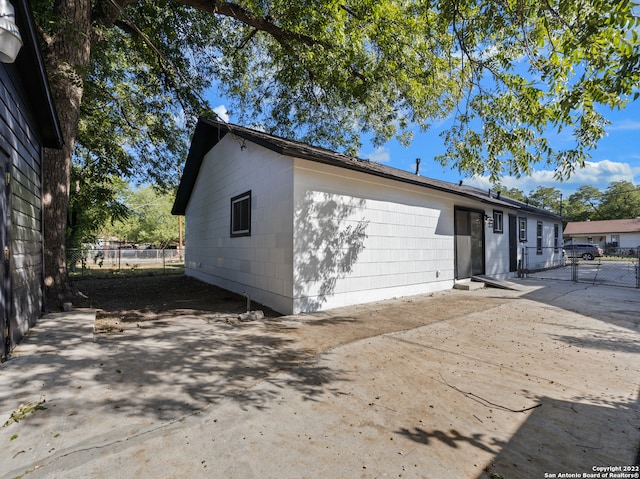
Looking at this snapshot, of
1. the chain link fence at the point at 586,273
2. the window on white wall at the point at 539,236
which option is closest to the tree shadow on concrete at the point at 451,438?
the chain link fence at the point at 586,273

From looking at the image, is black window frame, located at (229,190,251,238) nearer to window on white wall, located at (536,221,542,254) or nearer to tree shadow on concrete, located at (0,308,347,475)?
tree shadow on concrete, located at (0,308,347,475)

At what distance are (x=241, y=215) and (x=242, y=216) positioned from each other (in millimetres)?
84

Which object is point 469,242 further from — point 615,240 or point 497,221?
point 615,240

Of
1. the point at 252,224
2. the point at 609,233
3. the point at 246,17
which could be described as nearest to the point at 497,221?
the point at 252,224

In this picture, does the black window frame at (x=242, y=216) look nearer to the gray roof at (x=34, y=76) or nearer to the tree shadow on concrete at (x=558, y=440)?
the gray roof at (x=34, y=76)

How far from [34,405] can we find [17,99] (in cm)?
387

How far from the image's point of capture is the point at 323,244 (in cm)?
677

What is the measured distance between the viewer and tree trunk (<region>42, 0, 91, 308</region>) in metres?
6.07

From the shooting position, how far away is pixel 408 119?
10.2 meters

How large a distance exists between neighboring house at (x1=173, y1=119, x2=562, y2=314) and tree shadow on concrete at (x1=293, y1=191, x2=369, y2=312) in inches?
0.9

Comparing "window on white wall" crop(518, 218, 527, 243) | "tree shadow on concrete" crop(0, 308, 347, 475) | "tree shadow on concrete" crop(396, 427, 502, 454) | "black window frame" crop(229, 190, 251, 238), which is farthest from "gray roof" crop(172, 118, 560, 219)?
"tree shadow on concrete" crop(396, 427, 502, 454)

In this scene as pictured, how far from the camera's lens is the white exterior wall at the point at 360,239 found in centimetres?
650

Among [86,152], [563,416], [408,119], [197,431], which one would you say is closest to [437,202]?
[408,119]

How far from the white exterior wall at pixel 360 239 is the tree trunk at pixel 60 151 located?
16.2 feet
